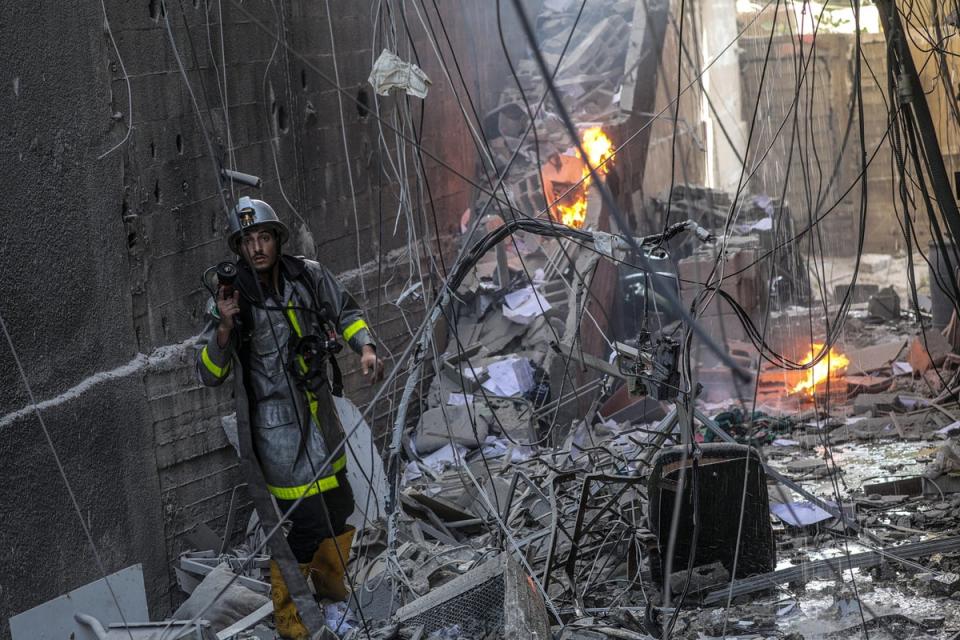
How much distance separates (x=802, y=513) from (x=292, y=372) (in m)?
3.38

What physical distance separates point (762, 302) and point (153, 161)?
9494mm

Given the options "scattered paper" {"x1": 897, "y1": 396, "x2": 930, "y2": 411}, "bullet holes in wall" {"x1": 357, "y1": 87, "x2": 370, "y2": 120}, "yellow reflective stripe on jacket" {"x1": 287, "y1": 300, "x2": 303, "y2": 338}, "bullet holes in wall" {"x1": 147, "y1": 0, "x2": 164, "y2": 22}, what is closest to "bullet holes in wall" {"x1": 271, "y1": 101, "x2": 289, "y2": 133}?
"bullet holes in wall" {"x1": 357, "y1": 87, "x2": 370, "y2": 120}

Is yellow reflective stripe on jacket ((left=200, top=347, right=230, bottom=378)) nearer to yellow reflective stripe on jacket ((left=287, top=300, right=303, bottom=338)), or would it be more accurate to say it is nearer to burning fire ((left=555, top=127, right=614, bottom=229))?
yellow reflective stripe on jacket ((left=287, top=300, right=303, bottom=338))

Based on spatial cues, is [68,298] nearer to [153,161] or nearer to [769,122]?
[153,161]

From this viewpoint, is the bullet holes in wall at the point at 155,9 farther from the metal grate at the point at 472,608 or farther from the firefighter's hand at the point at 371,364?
the metal grate at the point at 472,608

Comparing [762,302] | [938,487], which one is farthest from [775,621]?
[762,302]

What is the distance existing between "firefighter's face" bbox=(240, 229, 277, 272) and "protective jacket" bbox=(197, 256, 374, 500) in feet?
0.24

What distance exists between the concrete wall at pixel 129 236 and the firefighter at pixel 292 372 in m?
0.81

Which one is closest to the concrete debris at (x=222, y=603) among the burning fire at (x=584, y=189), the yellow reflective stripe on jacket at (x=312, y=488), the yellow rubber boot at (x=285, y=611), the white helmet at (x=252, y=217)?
the yellow rubber boot at (x=285, y=611)

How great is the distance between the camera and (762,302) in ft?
46.8

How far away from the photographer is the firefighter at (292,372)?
5.50 meters

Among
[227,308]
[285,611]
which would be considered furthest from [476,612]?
[227,308]

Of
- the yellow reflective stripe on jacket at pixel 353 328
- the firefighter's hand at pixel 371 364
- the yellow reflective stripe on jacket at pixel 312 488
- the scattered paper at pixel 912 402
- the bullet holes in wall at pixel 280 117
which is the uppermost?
the bullet holes in wall at pixel 280 117

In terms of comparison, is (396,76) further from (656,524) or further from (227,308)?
(656,524)
